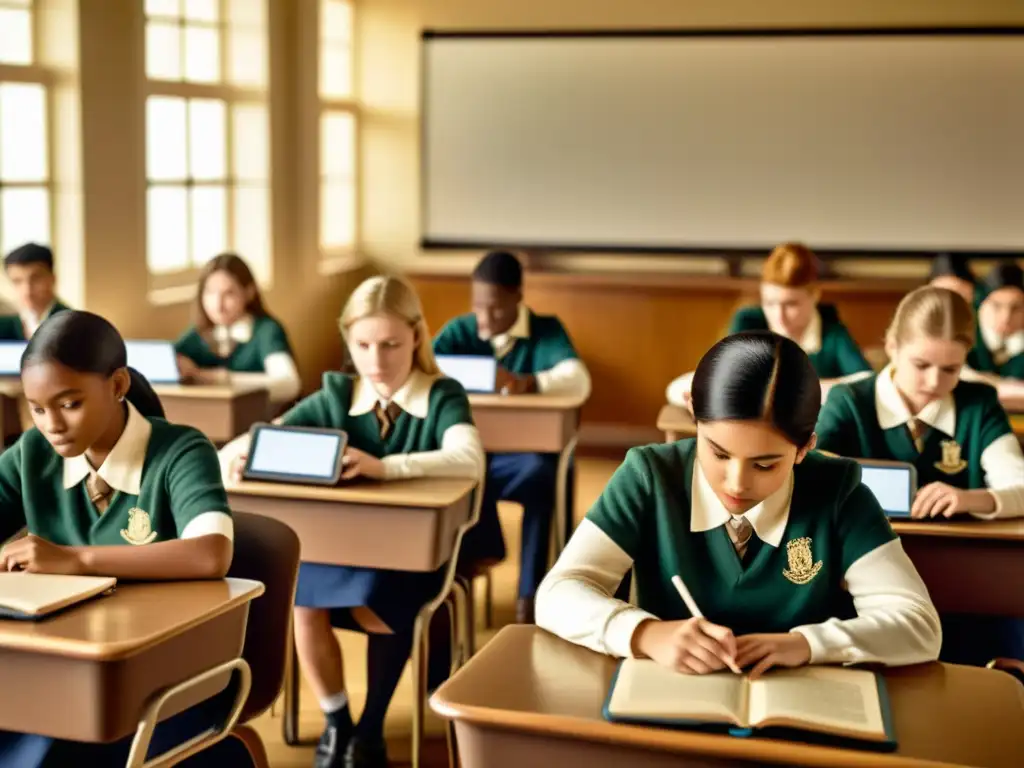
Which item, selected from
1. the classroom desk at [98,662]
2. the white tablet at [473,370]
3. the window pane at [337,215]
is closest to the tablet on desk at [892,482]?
the classroom desk at [98,662]

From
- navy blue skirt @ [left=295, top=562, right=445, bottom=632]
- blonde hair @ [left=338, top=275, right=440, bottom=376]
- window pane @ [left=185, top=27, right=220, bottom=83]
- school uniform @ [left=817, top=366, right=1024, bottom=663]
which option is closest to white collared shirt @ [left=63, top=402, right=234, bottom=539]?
navy blue skirt @ [left=295, top=562, right=445, bottom=632]

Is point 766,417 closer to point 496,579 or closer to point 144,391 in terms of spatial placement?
point 144,391

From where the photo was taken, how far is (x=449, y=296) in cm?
752

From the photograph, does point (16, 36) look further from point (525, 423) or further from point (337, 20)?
point (337, 20)

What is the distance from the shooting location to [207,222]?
6328 millimetres

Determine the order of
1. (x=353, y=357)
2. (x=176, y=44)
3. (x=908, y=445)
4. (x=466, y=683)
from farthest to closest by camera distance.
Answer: (x=176, y=44) < (x=353, y=357) < (x=908, y=445) < (x=466, y=683)

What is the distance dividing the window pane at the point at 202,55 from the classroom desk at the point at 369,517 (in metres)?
3.65

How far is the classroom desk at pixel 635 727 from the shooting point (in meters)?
1.47

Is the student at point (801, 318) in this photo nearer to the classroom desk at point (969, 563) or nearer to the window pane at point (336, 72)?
the classroom desk at point (969, 563)

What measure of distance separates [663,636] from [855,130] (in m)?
6.14

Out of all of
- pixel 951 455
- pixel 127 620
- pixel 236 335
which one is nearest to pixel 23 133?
pixel 236 335

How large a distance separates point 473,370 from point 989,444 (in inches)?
74.0

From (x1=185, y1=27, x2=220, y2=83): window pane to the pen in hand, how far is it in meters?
4.83

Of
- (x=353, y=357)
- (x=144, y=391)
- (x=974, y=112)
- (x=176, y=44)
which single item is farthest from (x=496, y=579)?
(x=974, y=112)
